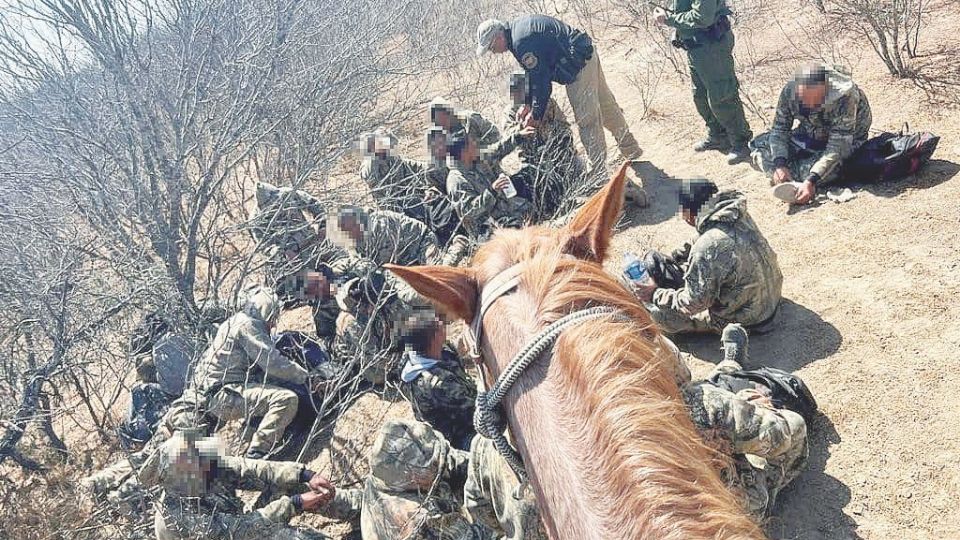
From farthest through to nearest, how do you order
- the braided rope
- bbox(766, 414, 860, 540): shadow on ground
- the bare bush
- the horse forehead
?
1. the bare bush
2. bbox(766, 414, 860, 540): shadow on ground
3. the horse forehead
4. the braided rope

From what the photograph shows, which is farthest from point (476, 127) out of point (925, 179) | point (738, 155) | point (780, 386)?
point (780, 386)

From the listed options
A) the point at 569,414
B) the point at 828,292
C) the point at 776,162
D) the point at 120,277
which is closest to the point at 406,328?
the point at 120,277

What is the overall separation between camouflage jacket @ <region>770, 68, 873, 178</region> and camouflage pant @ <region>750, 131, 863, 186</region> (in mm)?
56

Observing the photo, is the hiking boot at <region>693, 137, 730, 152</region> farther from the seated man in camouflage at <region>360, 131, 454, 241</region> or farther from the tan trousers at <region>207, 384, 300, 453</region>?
the tan trousers at <region>207, 384, 300, 453</region>

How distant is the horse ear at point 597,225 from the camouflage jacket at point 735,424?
0.81 metres

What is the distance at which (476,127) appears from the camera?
6.12m

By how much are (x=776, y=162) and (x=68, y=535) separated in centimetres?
516

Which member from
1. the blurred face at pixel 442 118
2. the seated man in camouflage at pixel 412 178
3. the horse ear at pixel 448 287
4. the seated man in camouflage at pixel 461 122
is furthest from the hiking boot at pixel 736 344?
the blurred face at pixel 442 118

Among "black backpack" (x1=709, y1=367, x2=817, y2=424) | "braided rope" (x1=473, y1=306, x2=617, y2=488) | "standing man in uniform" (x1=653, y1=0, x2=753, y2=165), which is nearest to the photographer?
"braided rope" (x1=473, y1=306, x2=617, y2=488)

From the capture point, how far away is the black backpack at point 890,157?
4.44 metres

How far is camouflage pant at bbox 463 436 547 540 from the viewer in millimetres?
2191

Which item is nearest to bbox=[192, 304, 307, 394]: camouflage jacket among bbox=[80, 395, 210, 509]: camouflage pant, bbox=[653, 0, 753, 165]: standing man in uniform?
bbox=[80, 395, 210, 509]: camouflage pant

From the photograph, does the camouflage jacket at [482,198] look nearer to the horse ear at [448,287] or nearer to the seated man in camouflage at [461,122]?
the seated man in camouflage at [461,122]

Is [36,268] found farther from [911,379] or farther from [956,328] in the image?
[956,328]
